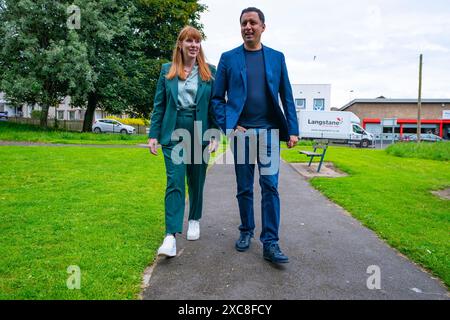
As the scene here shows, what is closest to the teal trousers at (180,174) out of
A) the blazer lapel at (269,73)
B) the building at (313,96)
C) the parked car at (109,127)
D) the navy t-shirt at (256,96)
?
the navy t-shirt at (256,96)

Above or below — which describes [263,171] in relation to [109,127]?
below

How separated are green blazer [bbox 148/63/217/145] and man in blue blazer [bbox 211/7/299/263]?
0.46 feet

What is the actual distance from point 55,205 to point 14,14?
79.0 feet

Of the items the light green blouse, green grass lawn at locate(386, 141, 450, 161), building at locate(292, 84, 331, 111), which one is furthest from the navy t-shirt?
building at locate(292, 84, 331, 111)

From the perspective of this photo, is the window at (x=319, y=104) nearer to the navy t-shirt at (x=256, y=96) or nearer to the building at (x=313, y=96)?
the building at (x=313, y=96)

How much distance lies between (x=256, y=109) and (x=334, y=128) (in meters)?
38.7

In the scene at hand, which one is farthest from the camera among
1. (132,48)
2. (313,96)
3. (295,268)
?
(313,96)

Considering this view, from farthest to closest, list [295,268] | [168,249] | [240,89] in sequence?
[240,89] < [168,249] < [295,268]

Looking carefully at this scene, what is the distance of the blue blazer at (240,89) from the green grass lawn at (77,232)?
5.15ft

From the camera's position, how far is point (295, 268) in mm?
3666

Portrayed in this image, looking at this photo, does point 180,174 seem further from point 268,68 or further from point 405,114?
point 405,114

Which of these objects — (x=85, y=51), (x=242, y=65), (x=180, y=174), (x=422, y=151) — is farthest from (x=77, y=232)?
(x=85, y=51)

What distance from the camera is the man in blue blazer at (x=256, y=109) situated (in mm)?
3932

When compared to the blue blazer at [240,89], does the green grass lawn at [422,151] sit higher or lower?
lower
